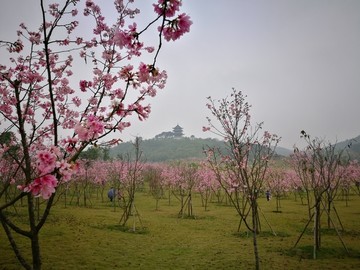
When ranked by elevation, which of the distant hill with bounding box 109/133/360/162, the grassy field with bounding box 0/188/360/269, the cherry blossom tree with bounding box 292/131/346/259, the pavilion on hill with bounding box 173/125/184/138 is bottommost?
the grassy field with bounding box 0/188/360/269

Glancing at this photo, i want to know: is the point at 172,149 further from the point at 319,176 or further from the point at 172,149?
the point at 319,176

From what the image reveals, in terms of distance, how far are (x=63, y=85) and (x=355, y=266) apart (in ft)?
33.2

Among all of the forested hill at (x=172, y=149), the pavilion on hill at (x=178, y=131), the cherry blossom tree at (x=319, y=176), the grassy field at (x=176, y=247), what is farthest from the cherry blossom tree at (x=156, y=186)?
the pavilion on hill at (x=178, y=131)

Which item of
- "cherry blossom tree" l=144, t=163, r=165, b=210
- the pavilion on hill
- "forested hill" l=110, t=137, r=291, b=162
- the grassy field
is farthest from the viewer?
the pavilion on hill

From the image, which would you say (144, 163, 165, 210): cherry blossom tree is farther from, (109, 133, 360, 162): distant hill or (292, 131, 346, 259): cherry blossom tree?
(109, 133, 360, 162): distant hill

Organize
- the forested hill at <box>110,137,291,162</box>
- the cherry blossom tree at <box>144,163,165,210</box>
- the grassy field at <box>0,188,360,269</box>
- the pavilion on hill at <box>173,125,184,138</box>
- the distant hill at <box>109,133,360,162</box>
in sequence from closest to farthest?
the grassy field at <box>0,188,360,269</box> < the cherry blossom tree at <box>144,163,165,210</box> < the distant hill at <box>109,133,360,162</box> < the forested hill at <box>110,137,291,162</box> < the pavilion on hill at <box>173,125,184,138</box>

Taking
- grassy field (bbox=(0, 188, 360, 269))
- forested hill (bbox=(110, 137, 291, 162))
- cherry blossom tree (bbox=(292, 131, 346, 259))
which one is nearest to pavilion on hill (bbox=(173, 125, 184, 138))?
forested hill (bbox=(110, 137, 291, 162))

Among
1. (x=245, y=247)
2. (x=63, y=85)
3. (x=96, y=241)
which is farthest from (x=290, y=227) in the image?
(x=63, y=85)

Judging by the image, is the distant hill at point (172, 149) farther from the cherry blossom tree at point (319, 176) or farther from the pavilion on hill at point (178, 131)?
the cherry blossom tree at point (319, 176)

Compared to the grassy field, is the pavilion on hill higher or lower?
higher

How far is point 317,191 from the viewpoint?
1001 cm

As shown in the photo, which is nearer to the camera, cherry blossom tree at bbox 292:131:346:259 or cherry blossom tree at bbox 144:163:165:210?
cherry blossom tree at bbox 292:131:346:259

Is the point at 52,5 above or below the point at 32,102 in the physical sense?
above

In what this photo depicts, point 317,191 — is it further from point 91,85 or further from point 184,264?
point 91,85
